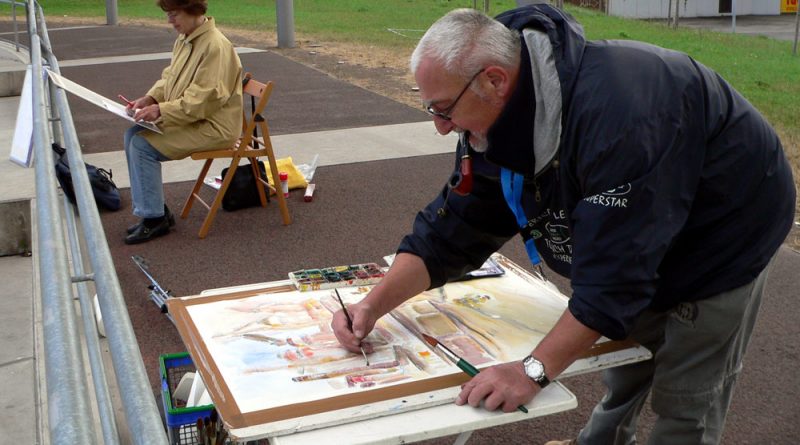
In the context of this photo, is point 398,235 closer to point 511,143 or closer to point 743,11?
point 511,143

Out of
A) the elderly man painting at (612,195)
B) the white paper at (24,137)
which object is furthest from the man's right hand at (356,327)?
the white paper at (24,137)

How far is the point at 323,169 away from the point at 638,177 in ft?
18.6

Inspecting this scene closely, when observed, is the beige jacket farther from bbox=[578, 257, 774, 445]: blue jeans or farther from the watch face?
the watch face

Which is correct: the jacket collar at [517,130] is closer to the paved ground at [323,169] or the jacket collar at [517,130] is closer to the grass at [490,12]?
the paved ground at [323,169]

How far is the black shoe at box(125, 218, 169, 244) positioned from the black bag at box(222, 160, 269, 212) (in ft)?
1.82

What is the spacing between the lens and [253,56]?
14891 mm

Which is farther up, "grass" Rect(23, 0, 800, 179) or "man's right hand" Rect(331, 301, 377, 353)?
"man's right hand" Rect(331, 301, 377, 353)

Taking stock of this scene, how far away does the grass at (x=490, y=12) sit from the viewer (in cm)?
1100

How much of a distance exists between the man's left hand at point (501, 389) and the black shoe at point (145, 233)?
13.5ft

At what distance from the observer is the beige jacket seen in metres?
5.66

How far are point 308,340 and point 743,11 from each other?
2829 cm

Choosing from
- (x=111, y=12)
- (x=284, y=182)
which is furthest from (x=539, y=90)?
(x=111, y=12)

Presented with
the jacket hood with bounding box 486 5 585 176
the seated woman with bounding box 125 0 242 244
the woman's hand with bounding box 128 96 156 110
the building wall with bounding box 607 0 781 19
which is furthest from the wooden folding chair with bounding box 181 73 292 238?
the building wall with bounding box 607 0 781 19

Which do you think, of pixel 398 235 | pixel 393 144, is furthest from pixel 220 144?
pixel 393 144
